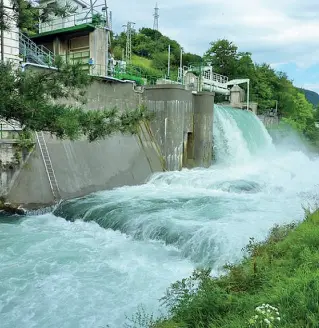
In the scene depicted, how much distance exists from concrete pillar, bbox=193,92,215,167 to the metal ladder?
289 inches

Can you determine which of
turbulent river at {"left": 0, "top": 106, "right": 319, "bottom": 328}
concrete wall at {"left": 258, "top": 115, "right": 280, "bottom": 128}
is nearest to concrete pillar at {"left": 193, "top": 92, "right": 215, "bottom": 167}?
turbulent river at {"left": 0, "top": 106, "right": 319, "bottom": 328}

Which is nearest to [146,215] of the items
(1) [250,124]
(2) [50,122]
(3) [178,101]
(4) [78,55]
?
(2) [50,122]

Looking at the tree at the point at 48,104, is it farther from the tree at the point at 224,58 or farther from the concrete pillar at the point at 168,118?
the tree at the point at 224,58

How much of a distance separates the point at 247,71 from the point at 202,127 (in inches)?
946

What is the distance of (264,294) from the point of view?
4.11m

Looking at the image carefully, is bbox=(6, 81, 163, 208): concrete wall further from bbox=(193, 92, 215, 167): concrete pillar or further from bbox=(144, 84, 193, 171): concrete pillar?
bbox=(193, 92, 215, 167): concrete pillar

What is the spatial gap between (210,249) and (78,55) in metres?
15.1

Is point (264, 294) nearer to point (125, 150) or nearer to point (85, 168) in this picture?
point (85, 168)

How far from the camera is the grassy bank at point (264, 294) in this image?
335 centimetres

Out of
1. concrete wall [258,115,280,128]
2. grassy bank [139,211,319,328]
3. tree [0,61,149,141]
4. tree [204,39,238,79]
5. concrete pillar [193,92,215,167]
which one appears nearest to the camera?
grassy bank [139,211,319,328]

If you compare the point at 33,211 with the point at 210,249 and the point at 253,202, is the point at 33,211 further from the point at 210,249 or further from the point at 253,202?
the point at 253,202

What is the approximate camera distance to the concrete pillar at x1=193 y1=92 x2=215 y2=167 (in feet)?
57.5

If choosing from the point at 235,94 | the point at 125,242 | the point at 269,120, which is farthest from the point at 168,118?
the point at 269,120

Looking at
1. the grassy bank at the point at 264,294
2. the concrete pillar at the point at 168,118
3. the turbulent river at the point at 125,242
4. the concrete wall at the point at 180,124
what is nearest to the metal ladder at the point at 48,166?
the turbulent river at the point at 125,242
